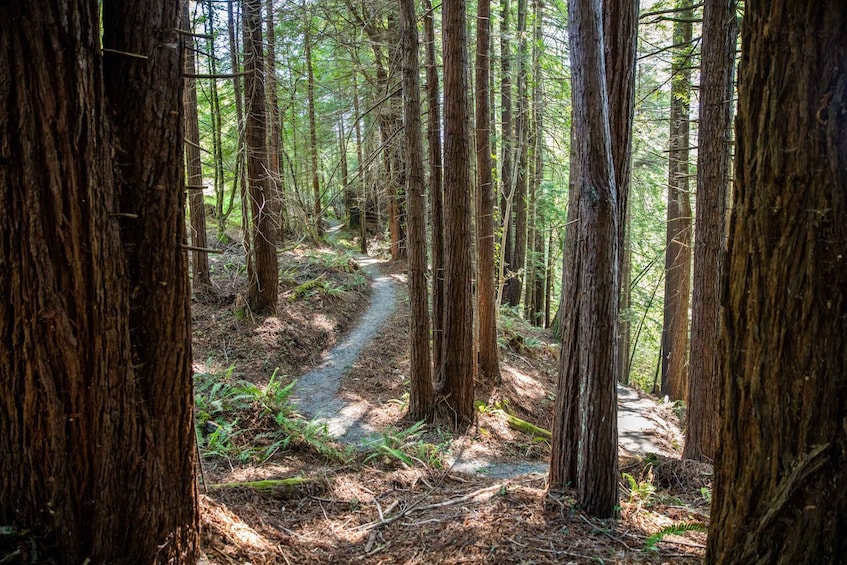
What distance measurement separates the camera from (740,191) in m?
2.21

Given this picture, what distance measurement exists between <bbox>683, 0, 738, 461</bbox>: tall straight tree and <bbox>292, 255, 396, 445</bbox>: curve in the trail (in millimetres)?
4958

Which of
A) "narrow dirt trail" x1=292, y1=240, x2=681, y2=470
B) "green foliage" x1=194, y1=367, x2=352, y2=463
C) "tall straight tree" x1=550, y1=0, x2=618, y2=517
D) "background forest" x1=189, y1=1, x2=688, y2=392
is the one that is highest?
"background forest" x1=189, y1=1, x2=688, y2=392

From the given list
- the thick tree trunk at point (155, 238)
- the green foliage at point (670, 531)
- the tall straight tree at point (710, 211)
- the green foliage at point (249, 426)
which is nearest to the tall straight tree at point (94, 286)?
the thick tree trunk at point (155, 238)

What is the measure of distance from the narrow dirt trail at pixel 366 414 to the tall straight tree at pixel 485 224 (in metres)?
2.86

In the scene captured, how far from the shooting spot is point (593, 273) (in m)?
4.22

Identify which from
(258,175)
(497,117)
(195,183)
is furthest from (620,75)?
(497,117)

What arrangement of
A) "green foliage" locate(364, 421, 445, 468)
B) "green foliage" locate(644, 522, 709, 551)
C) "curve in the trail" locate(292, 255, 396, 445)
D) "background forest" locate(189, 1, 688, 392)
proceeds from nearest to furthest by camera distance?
"green foliage" locate(644, 522, 709, 551), "green foliage" locate(364, 421, 445, 468), "curve in the trail" locate(292, 255, 396, 445), "background forest" locate(189, 1, 688, 392)

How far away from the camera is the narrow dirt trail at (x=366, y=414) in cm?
775

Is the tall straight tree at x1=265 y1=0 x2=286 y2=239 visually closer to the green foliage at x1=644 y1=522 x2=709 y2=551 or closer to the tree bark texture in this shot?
the tree bark texture

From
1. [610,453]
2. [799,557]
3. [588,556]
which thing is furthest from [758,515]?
[610,453]

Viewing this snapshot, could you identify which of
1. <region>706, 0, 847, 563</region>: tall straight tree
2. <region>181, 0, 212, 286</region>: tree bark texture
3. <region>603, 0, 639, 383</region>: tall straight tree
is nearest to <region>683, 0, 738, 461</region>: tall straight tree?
<region>603, 0, 639, 383</region>: tall straight tree

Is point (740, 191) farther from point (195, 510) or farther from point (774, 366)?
point (195, 510)

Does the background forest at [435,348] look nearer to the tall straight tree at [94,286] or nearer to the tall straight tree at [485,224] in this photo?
the tall straight tree at [94,286]

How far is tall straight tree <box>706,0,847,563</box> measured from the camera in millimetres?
1992
